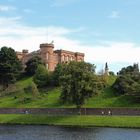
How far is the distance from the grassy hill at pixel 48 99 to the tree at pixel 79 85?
783 cm

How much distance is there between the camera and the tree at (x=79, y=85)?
322ft

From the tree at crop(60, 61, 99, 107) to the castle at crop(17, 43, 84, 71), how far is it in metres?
53.1

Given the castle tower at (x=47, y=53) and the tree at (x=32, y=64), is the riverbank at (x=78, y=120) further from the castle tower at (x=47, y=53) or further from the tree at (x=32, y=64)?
the castle tower at (x=47, y=53)

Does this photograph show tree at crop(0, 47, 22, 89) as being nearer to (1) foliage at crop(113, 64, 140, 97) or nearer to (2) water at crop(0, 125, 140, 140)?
(1) foliage at crop(113, 64, 140, 97)

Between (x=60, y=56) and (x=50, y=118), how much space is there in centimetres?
6375

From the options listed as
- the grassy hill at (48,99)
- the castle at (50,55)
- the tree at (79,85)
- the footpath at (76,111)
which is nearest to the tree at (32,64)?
the castle at (50,55)

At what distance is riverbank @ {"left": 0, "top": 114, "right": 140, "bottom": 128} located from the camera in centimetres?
8744

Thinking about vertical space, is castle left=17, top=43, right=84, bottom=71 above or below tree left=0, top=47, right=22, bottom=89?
above

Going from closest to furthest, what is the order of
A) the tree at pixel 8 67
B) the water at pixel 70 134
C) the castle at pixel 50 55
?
the water at pixel 70 134 → the tree at pixel 8 67 → the castle at pixel 50 55

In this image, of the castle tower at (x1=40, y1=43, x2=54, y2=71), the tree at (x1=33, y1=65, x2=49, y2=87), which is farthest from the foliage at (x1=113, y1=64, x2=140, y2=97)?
the castle tower at (x1=40, y1=43, x2=54, y2=71)

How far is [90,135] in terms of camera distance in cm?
7112

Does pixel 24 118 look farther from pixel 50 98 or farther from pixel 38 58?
pixel 38 58

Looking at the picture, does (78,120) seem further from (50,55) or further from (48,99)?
(50,55)

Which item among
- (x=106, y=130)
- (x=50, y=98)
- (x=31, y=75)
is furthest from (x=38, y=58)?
(x=106, y=130)
